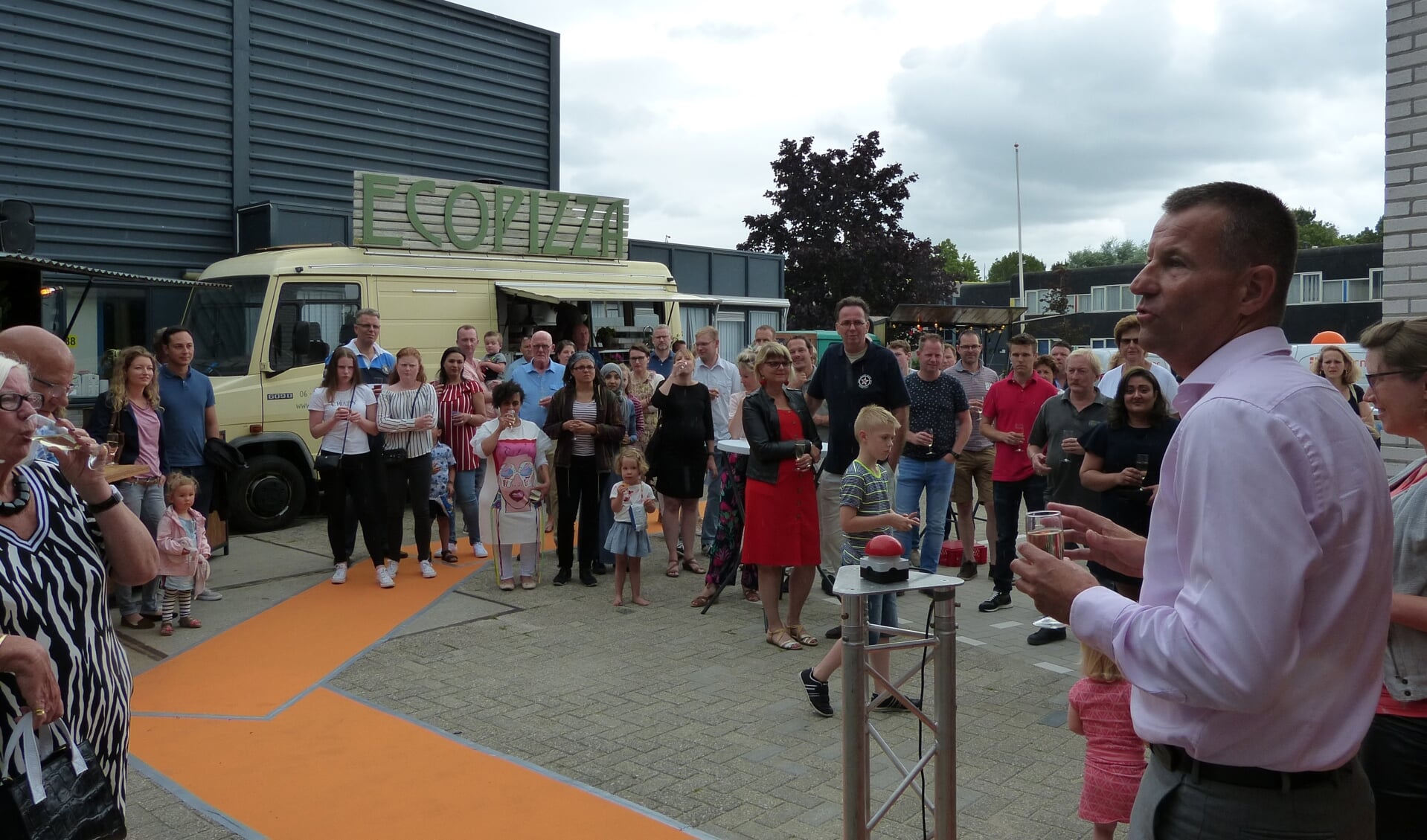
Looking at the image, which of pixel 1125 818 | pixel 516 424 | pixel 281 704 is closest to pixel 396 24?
pixel 516 424

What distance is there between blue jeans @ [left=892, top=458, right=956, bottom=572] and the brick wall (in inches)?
110

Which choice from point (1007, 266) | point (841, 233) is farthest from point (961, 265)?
point (841, 233)

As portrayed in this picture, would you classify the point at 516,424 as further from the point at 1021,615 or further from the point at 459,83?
the point at 459,83

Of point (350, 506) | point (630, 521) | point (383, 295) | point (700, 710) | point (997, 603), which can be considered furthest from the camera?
point (383, 295)

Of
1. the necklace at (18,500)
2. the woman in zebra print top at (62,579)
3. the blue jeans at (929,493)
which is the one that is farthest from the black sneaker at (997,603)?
the necklace at (18,500)

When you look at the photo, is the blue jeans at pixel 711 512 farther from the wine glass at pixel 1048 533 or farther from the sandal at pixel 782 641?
the wine glass at pixel 1048 533

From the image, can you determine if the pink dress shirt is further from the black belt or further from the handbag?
the handbag

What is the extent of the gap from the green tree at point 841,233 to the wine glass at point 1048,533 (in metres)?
34.2

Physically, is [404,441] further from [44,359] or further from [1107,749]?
[1107,749]

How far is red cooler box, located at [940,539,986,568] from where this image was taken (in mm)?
9039

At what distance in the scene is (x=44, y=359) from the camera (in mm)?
2799

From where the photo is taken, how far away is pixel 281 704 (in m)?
5.78

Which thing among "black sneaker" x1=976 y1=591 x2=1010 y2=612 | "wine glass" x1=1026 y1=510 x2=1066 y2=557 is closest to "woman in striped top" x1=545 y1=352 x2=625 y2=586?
"black sneaker" x1=976 y1=591 x2=1010 y2=612

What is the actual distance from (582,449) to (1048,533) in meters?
6.63
